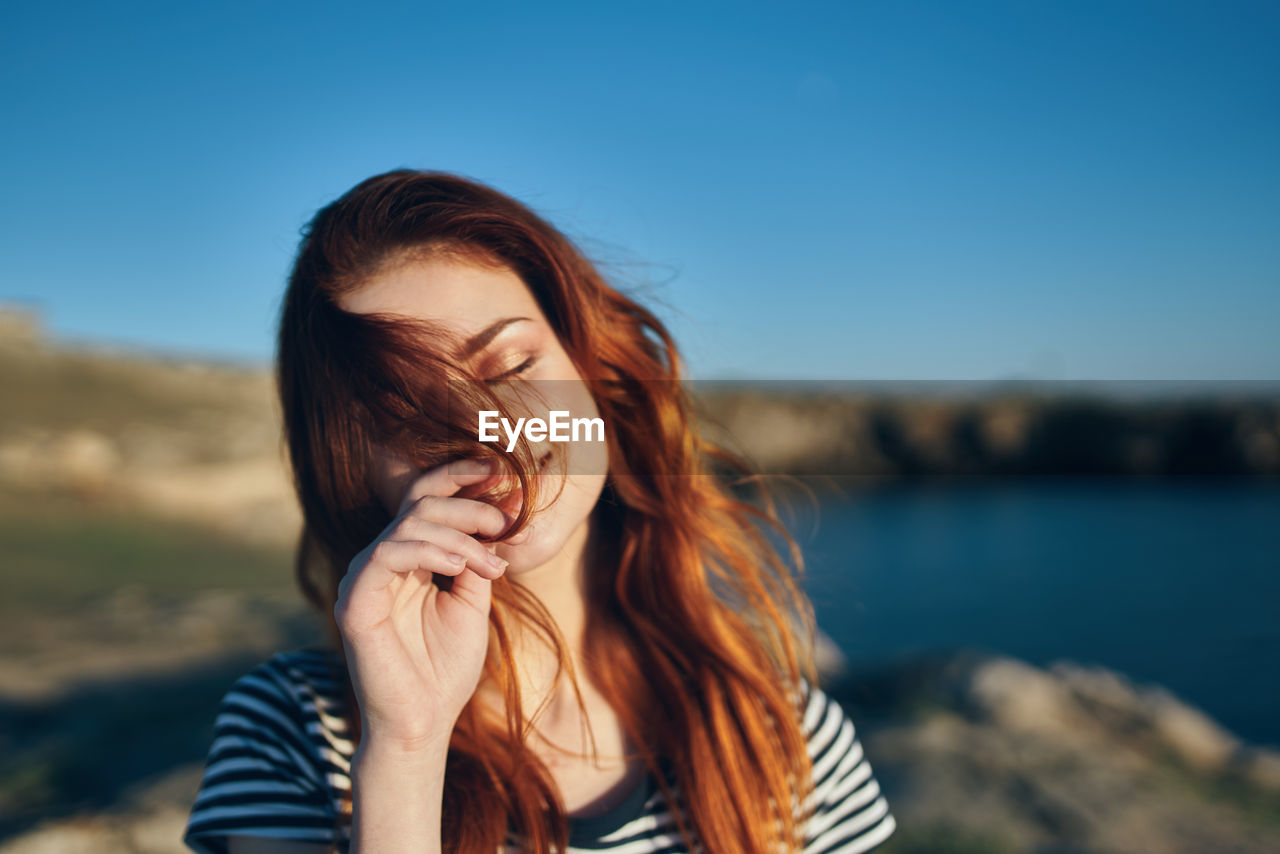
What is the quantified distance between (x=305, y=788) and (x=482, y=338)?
90 cm

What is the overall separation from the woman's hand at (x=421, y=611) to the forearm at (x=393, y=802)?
24 millimetres

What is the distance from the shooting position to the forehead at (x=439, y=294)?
137 centimetres

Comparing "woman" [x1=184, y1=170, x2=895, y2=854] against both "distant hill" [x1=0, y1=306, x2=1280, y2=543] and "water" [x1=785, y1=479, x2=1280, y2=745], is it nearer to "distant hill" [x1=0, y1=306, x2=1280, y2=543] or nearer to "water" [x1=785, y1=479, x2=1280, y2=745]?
"water" [x1=785, y1=479, x2=1280, y2=745]

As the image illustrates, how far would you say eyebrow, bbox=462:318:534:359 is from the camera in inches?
52.9

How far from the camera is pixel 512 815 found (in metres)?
1.46

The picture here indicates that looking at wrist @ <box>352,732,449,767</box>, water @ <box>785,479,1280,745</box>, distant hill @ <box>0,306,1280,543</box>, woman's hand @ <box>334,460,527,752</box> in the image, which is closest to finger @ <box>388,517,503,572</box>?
woman's hand @ <box>334,460,527,752</box>

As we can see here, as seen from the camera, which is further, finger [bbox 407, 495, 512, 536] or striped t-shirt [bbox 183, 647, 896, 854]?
striped t-shirt [bbox 183, 647, 896, 854]

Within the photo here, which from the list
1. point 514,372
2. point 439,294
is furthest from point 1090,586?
point 439,294

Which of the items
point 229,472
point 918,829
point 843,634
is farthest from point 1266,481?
point 229,472

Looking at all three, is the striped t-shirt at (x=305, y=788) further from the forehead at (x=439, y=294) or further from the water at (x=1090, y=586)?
the forehead at (x=439, y=294)

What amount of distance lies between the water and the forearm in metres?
1.23

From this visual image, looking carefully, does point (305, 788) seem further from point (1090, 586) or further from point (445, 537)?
point (1090, 586)

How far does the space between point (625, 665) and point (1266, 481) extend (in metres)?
29.7

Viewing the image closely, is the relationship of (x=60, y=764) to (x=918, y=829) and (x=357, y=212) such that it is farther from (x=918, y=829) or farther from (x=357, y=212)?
(x=918, y=829)
